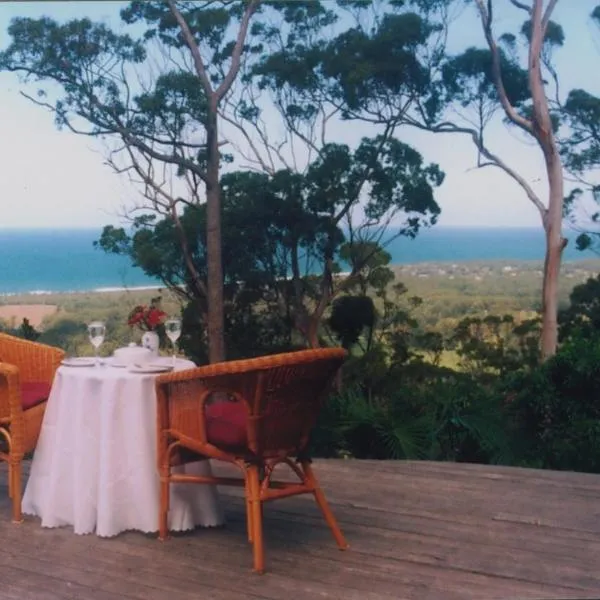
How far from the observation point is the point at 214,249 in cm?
620

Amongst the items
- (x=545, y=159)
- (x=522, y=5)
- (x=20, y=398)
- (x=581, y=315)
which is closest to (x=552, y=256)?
(x=581, y=315)

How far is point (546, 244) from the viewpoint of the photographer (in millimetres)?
5984

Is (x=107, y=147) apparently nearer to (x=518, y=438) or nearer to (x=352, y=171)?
(x=352, y=171)

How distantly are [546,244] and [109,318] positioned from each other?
281 centimetres

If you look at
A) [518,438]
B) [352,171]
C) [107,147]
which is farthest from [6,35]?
[518,438]

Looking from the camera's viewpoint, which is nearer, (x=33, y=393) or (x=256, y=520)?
(x=256, y=520)

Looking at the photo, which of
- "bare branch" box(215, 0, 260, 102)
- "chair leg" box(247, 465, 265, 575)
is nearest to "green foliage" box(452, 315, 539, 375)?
"bare branch" box(215, 0, 260, 102)

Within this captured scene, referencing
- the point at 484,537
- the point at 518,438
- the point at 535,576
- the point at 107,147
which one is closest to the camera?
the point at 535,576

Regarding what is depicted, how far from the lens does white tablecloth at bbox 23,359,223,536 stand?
391 centimetres

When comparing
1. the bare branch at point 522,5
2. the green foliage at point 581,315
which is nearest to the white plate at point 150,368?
the green foliage at point 581,315

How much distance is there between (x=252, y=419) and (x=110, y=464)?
0.74 m

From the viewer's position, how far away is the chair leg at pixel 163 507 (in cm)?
384

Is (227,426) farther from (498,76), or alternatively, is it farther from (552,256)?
(498,76)

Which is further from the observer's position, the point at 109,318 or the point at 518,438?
the point at 109,318
